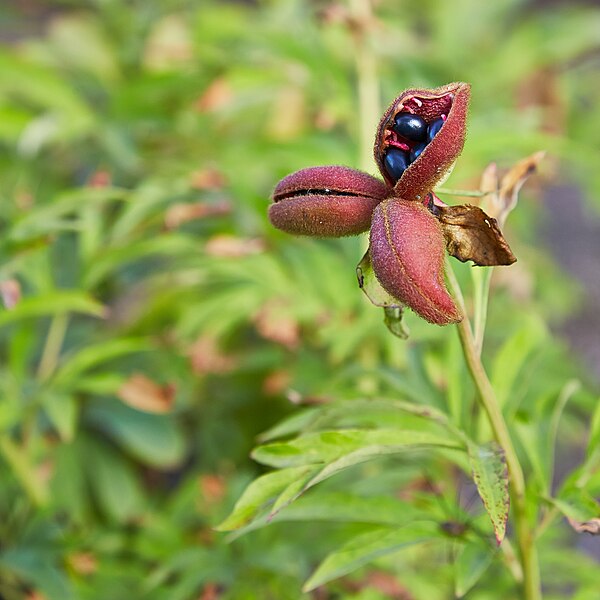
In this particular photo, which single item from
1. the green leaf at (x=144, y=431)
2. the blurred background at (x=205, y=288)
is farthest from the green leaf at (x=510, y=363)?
the green leaf at (x=144, y=431)

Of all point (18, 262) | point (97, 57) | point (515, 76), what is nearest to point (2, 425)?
point (18, 262)

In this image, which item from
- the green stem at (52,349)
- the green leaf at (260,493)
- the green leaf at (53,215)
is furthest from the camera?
the green stem at (52,349)

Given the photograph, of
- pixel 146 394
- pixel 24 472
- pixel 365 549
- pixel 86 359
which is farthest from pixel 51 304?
pixel 365 549

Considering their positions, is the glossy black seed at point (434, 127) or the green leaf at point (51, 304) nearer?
the glossy black seed at point (434, 127)

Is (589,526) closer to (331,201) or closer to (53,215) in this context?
(331,201)

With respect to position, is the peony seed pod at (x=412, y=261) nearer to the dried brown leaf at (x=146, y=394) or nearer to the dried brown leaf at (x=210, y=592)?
the dried brown leaf at (x=210, y=592)
